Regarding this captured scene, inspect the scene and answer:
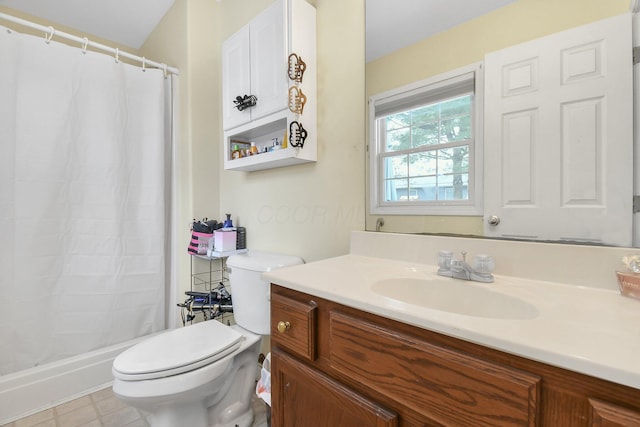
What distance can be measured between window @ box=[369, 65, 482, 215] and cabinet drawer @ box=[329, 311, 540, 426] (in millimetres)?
559

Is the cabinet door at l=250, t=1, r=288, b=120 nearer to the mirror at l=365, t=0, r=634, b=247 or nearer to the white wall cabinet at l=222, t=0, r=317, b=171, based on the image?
the white wall cabinet at l=222, t=0, r=317, b=171

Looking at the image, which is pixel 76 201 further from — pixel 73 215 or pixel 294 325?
pixel 294 325

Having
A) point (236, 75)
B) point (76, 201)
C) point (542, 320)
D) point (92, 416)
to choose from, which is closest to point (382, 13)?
point (236, 75)

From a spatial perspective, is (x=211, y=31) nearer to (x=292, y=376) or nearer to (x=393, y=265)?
(x=393, y=265)

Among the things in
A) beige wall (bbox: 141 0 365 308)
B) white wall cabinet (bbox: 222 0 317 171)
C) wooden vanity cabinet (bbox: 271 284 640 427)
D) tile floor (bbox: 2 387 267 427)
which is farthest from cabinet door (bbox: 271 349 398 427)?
white wall cabinet (bbox: 222 0 317 171)

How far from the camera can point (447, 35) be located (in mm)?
987

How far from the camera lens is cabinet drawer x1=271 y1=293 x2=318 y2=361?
730mm

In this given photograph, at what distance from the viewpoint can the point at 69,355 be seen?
158 centimetres

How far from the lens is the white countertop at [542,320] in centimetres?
39

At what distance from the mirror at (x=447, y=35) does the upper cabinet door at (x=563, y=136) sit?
39 millimetres

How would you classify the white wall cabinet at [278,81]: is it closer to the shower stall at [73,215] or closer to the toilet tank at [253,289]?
the toilet tank at [253,289]

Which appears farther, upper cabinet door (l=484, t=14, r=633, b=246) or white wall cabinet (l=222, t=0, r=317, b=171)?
white wall cabinet (l=222, t=0, r=317, b=171)

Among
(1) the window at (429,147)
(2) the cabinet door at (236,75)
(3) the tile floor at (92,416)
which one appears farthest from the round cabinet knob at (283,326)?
(2) the cabinet door at (236,75)

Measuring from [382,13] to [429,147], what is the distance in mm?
619
